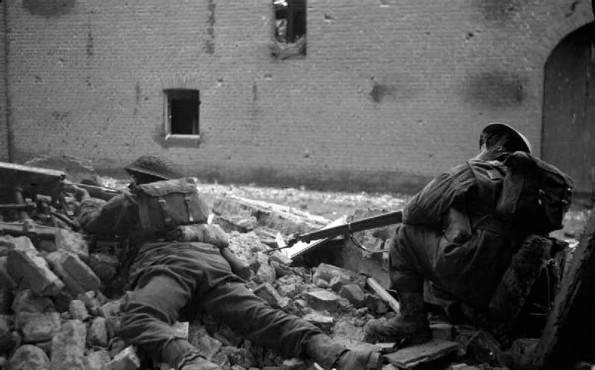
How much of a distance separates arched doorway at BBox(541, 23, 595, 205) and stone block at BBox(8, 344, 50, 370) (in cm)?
1040

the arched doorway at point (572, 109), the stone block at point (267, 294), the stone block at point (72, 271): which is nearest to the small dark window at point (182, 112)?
the arched doorway at point (572, 109)

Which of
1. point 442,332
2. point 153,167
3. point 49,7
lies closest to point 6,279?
point 153,167

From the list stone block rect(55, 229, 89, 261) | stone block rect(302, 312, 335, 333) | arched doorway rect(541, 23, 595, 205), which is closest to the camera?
stone block rect(55, 229, 89, 261)

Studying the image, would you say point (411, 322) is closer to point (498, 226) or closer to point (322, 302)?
point (498, 226)

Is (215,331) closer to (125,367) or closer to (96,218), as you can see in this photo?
(125,367)

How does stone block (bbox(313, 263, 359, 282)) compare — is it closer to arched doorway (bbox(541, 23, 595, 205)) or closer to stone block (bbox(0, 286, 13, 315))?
stone block (bbox(0, 286, 13, 315))

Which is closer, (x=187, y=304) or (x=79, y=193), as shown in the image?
(x=187, y=304)

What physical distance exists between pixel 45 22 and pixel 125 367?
12095mm

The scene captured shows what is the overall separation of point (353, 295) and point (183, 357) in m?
1.90

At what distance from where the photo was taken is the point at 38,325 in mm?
4078

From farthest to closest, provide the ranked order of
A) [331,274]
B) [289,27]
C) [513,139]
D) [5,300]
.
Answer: [289,27], [331,274], [513,139], [5,300]

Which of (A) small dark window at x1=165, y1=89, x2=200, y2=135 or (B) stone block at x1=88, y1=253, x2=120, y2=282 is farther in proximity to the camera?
(A) small dark window at x1=165, y1=89, x2=200, y2=135

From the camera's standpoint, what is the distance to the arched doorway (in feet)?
39.5

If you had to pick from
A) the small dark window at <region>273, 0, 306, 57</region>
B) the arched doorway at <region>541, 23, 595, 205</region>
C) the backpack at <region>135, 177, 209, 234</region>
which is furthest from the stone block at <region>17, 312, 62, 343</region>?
the arched doorway at <region>541, 23, 595, 205</region>
